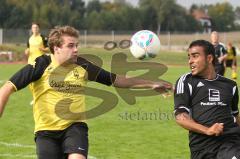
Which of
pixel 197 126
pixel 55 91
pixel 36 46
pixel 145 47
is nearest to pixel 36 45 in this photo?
pixel 36 46

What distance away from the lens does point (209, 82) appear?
227 inches

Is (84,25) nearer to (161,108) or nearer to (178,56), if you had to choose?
(178,56)

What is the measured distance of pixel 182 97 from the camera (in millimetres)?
5664

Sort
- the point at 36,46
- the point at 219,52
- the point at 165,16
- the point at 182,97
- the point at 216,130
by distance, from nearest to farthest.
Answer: the point at 216,130 < the point at 182,97 < the point at 36,46 < the point at 219,52 < the point at 165,16

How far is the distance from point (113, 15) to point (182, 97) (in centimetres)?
7804

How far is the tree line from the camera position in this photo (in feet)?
239

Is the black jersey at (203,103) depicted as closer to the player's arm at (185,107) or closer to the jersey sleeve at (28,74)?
the player's arm at (185,107)

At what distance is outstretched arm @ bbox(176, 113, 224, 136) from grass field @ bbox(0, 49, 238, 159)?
10.3 feet

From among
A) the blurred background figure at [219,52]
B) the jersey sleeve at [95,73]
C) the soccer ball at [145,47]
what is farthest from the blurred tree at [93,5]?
the jersey sleeve at [95,73]

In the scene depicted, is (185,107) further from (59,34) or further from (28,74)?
(28,74)

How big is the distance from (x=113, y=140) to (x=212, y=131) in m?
4.77

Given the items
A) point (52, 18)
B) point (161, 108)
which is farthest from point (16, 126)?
point (52, 18)

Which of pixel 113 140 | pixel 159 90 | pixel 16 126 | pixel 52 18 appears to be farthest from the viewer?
pixel 52 18

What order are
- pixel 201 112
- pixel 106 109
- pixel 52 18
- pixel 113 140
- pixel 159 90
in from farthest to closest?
pixel 52 18, pixel 106 109, pixel 113 140, pixel 159 90, pixel 201 112
